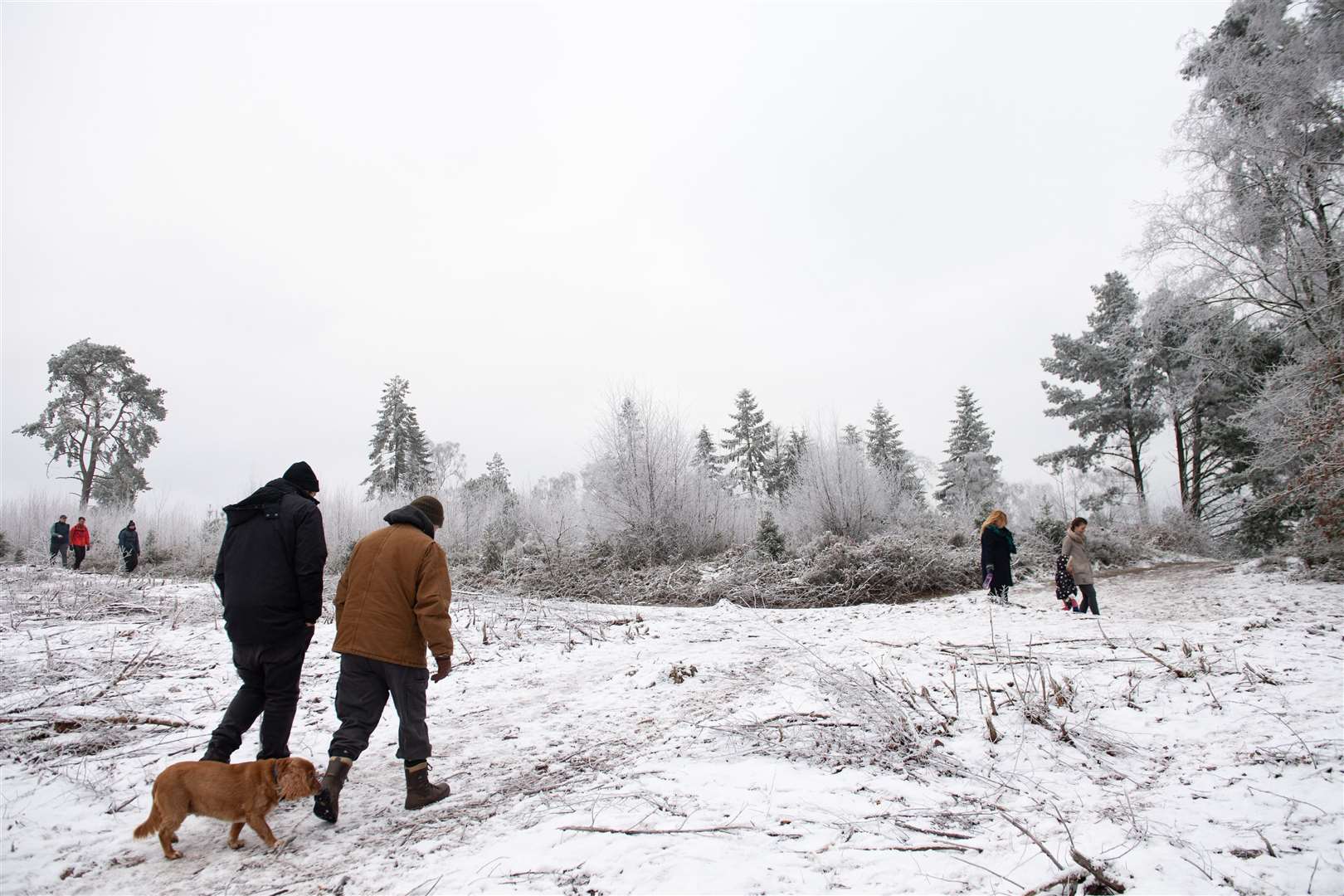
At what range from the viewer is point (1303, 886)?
242cm

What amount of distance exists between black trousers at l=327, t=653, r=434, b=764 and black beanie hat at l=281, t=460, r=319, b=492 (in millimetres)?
1262

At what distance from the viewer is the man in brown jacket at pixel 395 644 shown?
3652mm

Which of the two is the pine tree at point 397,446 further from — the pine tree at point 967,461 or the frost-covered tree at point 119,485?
the pine tree at point 967,461

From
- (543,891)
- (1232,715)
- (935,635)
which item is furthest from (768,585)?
(543,891)

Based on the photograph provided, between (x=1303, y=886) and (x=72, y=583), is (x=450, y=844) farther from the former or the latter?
(x=72, y=583)

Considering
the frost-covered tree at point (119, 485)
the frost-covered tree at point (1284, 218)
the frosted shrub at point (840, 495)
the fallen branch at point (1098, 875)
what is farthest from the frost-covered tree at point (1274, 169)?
the frost-covered tree at point (119, 485)

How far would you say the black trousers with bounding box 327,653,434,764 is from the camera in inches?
143

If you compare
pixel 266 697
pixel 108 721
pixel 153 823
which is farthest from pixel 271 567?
pixel 108 721

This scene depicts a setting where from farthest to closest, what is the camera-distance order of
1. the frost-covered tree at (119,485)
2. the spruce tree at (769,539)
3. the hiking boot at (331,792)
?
the frost-covered tree at (119,485) < the spruce tree at (769,539) < the hiking boot at (331,792)

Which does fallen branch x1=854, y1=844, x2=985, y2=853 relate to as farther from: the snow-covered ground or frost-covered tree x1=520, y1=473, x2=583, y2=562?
frost-covered tree x1=520, y1=473, x2=583, y2=562

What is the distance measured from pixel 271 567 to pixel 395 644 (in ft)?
3.15

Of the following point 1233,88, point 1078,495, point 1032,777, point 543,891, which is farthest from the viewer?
point 1078,495

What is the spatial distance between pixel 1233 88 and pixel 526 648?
19236 millimetres

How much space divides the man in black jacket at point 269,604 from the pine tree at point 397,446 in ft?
119
